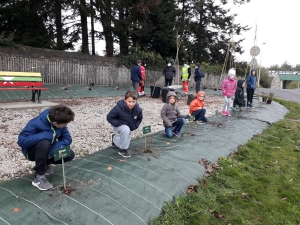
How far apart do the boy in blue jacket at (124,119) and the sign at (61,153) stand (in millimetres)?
1145

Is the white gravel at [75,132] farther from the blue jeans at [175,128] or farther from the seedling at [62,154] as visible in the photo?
the seedling at [62,154]

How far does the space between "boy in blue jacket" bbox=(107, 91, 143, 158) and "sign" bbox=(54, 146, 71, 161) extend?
3.76 ft

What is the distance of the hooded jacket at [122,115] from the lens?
159 inches

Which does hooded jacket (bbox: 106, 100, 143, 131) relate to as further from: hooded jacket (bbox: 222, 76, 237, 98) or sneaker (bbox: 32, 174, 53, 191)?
hooded jacket (bbox: 222, 76, 237, 98)

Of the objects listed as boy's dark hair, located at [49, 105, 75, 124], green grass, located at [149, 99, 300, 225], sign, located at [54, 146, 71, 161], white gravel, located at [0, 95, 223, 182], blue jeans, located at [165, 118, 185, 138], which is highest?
boy's dark hair, located at [49, 105, 75, 124]

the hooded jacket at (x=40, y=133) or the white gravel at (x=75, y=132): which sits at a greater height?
the hooded jacket at (x=40, y=133)

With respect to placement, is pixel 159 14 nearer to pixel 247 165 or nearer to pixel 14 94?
pixel 14 94

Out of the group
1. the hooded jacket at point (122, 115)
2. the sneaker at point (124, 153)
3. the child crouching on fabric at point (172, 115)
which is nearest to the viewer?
the sneaker at point (124, 153)

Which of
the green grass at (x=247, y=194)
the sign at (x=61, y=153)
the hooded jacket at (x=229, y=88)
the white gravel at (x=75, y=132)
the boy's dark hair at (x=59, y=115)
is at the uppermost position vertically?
the hooded jacket at (x=229, y=88)

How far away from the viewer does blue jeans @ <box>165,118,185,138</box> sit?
517 centimetres

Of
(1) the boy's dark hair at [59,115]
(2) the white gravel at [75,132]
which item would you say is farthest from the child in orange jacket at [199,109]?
(1) the boy's dark hair at [59,115]

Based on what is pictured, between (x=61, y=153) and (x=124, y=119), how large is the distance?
57.8 inches

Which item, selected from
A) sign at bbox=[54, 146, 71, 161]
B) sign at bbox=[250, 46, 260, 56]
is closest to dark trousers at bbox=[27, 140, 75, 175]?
sign at bbox=[54, 146, 71, 161]

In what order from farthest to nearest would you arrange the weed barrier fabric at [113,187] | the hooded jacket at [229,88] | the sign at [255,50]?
the sign at [255,50], the hooded jacket at [229,88], the weed barrier fabric at [113,187]
